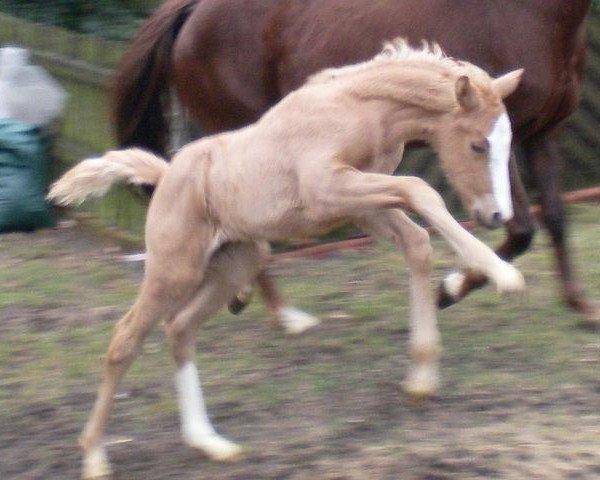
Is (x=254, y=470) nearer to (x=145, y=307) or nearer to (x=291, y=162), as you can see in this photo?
(x=145, y=307)

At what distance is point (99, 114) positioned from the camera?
27.0 ft

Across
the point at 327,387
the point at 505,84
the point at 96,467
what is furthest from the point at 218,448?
the point at 505,84

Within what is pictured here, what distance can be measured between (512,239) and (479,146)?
1664 mm

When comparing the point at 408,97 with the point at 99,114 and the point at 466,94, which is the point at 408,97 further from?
the point at 99,114

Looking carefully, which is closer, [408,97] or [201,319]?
[408,97]

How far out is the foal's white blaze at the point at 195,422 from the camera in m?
4.58

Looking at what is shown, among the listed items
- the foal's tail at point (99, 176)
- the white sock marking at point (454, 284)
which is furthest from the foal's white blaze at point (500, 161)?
the white sock marking at point (454, 284)

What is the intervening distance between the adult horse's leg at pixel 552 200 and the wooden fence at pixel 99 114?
188cm

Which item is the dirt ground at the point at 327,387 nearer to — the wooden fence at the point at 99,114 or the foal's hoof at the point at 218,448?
→ the foal's hoof at the point at 218,448

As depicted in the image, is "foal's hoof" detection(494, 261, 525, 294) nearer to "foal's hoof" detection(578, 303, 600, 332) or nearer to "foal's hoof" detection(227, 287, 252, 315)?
"foal's hoof" detection(578, 303, 600, 332)

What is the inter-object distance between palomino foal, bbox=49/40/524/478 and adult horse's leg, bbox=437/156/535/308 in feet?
4.11

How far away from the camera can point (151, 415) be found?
5074 mm

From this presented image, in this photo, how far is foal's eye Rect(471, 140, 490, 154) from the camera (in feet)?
14.3

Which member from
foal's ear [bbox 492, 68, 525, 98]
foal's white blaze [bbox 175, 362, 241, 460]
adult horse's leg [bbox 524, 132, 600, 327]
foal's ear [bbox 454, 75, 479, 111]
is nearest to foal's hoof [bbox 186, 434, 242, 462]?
foal's white blaze [bbox 175, 362, 241, 460]
